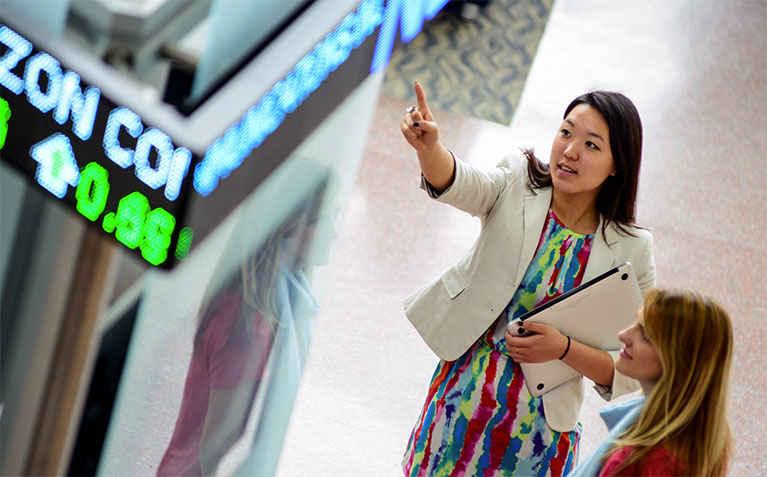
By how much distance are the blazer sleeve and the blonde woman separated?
46 centimetres

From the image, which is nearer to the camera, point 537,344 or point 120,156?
point 120,156

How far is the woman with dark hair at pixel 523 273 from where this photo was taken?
2051mm

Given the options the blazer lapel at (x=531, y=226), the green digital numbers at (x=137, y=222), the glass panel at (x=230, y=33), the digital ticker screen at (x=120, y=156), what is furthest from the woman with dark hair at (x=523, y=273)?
the green digital numbers at (x=137, y=222)

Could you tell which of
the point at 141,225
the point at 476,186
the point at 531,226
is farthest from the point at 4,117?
the point at 531,226

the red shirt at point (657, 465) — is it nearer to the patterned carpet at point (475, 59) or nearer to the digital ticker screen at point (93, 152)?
the digital ticker screen at point (93, 152)

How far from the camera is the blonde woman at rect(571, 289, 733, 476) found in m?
1.71

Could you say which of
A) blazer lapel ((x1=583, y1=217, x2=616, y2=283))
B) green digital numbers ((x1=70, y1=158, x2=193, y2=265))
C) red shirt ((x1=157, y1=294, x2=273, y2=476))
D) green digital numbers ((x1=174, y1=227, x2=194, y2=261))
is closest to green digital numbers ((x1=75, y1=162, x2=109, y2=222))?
green digital numbers ((x1=70, y1=158, x2=193, y2=265))

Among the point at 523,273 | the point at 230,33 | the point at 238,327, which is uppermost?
the point at 230,33

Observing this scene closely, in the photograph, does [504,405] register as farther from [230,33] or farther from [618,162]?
[230,33]

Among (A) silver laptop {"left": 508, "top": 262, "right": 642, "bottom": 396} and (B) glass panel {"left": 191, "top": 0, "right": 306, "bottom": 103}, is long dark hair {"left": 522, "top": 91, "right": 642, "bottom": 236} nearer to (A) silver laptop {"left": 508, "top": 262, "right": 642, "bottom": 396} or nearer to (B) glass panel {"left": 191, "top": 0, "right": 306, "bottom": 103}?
(A) silver laptop {"left": 508, "top": 262, "right": 642, "bottom": 396}

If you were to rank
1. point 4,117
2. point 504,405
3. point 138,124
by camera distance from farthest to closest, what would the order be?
point 504,405 → point 4,117 → point 138,124

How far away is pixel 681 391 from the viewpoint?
171 centimetres

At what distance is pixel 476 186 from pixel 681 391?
0.60 m

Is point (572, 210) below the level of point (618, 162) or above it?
below
